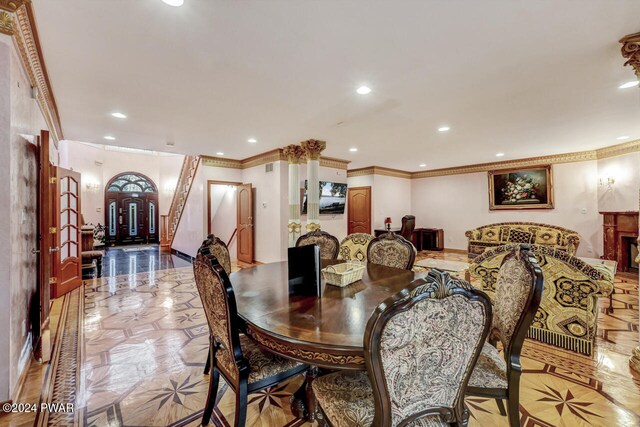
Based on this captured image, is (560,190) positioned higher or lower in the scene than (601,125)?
lower

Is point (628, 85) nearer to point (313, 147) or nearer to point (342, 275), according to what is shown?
point (342, 275)

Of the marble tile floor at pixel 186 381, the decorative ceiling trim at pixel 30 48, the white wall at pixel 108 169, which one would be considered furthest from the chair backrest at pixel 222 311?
the white wall at pixel 108 169

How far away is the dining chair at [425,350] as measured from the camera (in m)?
0.87

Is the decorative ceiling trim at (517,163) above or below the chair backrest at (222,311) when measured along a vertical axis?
above

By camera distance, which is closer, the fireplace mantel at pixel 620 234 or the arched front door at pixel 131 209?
the fireplace mantel at pixel 620 234

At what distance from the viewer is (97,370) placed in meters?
2.18

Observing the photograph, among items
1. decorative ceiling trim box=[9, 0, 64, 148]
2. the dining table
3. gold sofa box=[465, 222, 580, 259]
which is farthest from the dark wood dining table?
gold sofa box=[465, 222, 580, 259]

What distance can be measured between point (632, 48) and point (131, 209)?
1258 centimetres

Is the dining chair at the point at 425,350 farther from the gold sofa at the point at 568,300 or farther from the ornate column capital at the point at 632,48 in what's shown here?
the ornate column capital at the point at 632,48

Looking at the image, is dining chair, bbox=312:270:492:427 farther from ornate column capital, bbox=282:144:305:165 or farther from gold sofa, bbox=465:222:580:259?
gold sofa, bbox=465:222:580:259

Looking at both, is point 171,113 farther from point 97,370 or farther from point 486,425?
point 486,425

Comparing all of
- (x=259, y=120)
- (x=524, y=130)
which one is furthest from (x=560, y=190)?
(x=259, y=120)

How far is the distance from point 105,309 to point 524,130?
657 centimetres

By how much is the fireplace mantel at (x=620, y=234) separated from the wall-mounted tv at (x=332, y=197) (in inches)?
208
